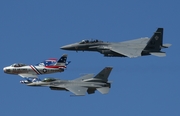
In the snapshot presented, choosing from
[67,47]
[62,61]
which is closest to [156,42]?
[67,47]

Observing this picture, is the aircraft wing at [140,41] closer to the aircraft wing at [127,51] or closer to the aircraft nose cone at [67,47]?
the aircraft wing at [127,51]

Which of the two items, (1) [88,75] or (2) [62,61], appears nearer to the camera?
(1) [88,75]

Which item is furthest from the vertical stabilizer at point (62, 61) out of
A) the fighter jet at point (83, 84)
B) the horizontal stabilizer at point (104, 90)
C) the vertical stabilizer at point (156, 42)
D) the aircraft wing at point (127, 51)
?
the vertical stabilizer at point (156, 42)

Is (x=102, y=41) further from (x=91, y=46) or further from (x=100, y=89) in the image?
(x=100, y=89)

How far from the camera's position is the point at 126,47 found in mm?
131375

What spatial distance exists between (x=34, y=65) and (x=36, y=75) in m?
2.28

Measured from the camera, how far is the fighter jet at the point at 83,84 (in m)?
124

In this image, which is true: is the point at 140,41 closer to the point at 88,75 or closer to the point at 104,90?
the point at 88,75

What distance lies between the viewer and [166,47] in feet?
430

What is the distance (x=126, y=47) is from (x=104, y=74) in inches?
288

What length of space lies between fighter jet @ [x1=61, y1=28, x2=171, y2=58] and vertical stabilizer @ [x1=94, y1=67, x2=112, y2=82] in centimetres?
318

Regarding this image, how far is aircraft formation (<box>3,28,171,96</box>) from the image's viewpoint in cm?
12481

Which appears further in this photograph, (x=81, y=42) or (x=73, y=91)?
(x=81, y=42)

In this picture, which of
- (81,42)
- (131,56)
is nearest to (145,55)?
(131,56)
